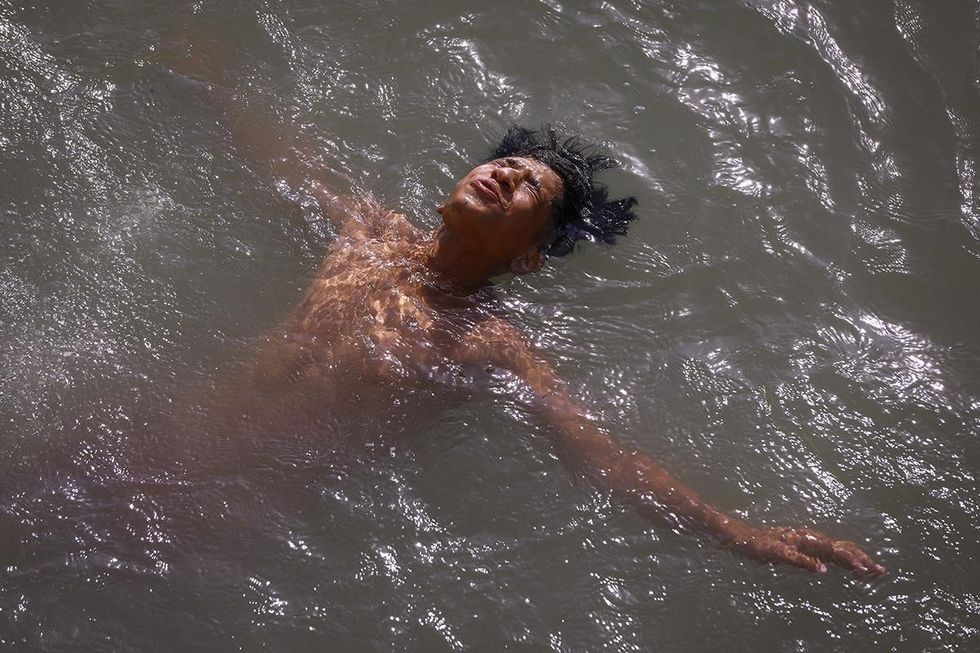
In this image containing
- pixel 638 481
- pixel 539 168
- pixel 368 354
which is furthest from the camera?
pixel 539 168

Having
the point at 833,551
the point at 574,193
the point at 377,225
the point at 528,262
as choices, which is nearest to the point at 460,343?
the point at 528,262

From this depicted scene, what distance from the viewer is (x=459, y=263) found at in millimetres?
4191

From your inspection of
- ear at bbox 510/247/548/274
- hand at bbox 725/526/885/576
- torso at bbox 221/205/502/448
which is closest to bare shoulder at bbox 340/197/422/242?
torso at bbox 221/205/502/448

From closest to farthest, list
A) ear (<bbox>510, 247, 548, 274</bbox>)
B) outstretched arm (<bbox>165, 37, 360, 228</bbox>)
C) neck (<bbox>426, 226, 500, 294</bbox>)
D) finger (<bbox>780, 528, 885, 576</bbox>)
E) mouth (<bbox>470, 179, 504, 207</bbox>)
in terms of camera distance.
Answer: finger (<bbox>780, 528, 885, 576</bbox>) < mouth (<bbox>470, 179, 504, 207</bbox>) < neck (<bbox>426, 226, 500, 294</bbox>) < ear (<bbox>510, 247, 548, 274</bbox>) < outstretched arm (<bbox>165, 37, 360, 228</bbox>)

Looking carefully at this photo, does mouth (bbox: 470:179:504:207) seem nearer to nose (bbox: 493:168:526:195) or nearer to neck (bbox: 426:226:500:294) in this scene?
nose (bbox: 493:168:526:195)

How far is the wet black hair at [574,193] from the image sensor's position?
4.50 meters

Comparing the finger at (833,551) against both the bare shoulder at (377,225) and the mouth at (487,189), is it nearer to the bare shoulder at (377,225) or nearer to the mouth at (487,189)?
the mouth at (487,189)

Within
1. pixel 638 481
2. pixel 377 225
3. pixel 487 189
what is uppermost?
pixel 377 225

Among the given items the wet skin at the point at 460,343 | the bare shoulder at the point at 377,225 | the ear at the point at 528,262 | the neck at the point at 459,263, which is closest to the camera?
the wet skin at the point at 460,343

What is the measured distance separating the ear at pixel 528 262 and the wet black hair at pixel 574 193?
6.4 inches

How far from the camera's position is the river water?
12.0ft

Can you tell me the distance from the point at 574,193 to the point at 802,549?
2.02 meters

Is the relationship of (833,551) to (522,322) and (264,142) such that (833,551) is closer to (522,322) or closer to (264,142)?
(522,322)

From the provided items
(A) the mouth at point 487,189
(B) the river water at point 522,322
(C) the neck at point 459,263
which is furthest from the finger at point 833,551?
(A) the mouth at point 487,189
